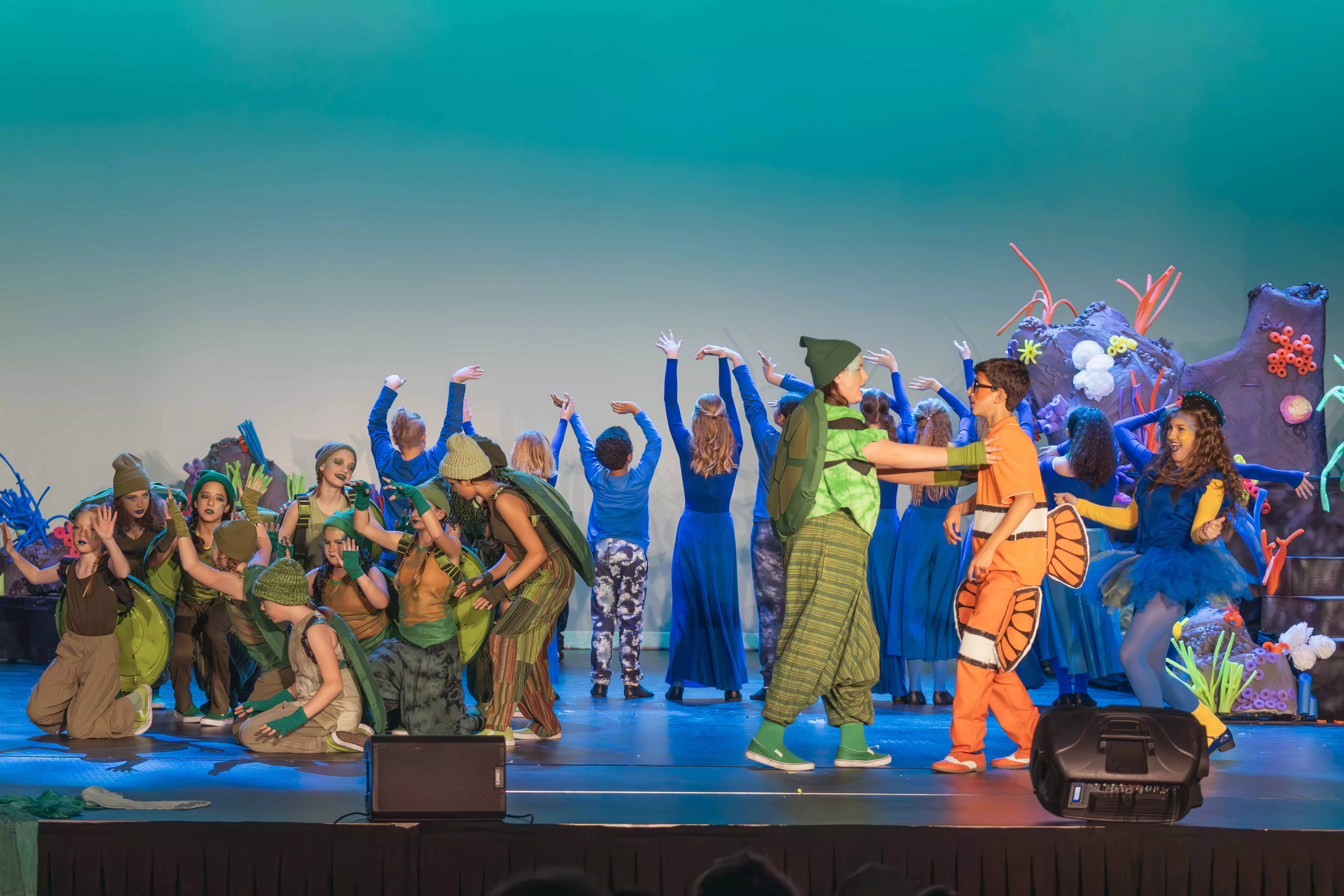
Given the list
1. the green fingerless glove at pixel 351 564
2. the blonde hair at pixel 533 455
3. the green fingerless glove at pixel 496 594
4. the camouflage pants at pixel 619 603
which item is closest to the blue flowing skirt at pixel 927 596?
the camouflage pants at pixel 619 603

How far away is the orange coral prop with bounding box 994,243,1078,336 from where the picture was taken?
28.7 ft

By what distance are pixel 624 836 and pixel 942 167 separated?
7.28m

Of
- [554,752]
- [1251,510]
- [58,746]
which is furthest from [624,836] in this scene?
[1251,510]

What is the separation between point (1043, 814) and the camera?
124 inches

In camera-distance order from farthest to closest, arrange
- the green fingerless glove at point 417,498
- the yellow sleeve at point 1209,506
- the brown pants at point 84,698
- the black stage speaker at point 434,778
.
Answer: the brown pants at point 84,698, the green fingerless glove at point 417,498, the yellow sleeve at point 1209,506, the black stage speaker at point 434,778

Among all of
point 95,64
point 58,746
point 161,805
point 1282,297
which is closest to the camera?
point 161,805

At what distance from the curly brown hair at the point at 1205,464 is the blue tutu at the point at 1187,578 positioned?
179 millimetres

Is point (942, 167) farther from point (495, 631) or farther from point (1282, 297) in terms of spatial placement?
point (495, 631)

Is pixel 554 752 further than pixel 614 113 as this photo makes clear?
No

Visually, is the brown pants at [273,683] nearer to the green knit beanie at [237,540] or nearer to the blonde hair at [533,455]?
the green knit beanie at [237,540]

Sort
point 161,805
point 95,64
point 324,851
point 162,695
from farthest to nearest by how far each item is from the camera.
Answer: point 95,64, point 162,695, point 161,805, point 324,851

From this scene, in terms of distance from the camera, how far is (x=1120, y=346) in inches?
314

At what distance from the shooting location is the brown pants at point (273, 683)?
15.0ft

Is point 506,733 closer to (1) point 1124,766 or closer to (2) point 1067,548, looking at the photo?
(2) point 1067,548
